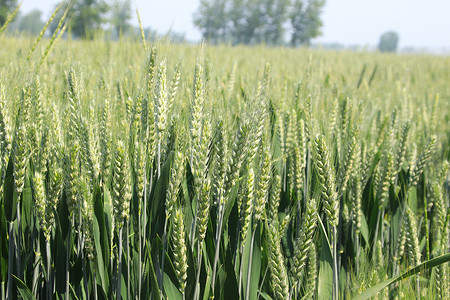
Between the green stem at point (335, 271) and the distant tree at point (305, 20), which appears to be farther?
the distant tree at point (305, 20)

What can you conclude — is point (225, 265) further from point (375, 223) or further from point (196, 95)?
point (375, 223)

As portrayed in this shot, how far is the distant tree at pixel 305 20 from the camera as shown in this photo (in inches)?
2328

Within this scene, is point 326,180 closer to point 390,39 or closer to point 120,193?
point 120,193

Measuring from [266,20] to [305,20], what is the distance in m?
6.41

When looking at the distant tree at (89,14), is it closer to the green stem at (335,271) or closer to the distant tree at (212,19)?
the distant tree at (212,19)

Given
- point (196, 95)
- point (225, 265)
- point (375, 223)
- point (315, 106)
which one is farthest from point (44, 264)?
point (315, 106)

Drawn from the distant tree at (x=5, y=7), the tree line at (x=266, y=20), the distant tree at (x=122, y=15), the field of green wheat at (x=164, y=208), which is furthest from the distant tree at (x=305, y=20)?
the field of green wheat at (x=164, y=208)

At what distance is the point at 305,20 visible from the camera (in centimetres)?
6097

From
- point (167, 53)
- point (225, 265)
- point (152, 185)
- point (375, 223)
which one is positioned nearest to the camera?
point (225, 265)

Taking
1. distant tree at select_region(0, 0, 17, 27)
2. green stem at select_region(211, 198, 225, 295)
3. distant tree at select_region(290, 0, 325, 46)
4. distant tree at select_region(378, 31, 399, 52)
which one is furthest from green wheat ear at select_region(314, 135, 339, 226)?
distant tree at select_region(378, 31, 399, 52)

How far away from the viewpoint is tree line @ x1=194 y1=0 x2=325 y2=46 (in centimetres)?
6022

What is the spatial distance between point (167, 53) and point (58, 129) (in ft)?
1.75

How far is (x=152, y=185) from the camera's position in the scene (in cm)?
142

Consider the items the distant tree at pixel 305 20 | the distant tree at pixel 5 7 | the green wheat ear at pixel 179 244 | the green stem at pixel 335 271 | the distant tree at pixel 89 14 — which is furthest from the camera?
the distant tree at pixel 305 20
